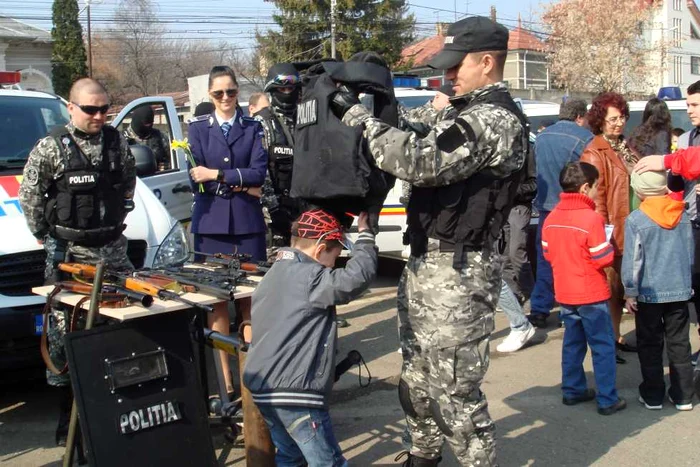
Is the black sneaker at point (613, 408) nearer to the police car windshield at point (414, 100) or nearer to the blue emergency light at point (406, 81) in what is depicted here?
the police car windshield at point (414, 100)

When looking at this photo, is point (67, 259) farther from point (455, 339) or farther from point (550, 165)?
point (550, 165)

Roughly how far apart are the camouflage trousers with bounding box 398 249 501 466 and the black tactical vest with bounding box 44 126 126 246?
2.00m

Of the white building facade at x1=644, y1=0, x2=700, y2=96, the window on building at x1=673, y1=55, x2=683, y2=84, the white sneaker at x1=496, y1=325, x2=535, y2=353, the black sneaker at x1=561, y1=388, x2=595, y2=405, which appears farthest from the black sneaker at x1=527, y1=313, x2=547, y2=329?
the window on building at x1=673, y1=55, x2=683, y2=84

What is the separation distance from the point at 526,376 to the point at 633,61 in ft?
109

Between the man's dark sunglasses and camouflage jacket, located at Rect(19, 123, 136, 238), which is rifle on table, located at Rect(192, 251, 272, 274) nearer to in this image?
camouflage jacket, located at Rect(19, 123, 136, 238)

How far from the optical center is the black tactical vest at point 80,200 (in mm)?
4414

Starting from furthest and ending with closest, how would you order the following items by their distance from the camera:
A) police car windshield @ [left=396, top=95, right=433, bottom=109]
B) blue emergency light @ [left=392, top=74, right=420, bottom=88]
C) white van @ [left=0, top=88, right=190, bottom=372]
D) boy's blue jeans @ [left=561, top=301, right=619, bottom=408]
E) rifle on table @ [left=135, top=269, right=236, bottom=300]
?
1. blue emergency light @ [left=392, top=74, right=420, bottom=88]
2. police car windshield @ [left=396, top=95, right=433, bottom=109]
3. boy's blue jeans @ [left=561, top=301, right=619, bottom=408]
4. white van @ [left=0, top=88, right=190, bottom=372]
5. rifle on table @ [left=135, top=269, right=236, bottom=300]

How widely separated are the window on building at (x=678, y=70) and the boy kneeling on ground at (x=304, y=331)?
186 feet

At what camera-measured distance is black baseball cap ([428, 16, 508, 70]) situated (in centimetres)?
328

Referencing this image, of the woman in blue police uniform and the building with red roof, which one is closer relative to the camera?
the woman in blue police uniform

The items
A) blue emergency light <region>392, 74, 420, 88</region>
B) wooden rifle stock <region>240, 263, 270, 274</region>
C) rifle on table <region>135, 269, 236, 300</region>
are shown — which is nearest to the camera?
rifle on table <region>135, 269, 236, 300</region>

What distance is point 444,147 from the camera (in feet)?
10.1

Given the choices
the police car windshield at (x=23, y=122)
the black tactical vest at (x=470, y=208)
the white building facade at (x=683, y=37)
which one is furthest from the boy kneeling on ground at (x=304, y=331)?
the white building facade at (x=683, y=37)

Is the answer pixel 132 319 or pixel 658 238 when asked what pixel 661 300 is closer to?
pixel 658 238
